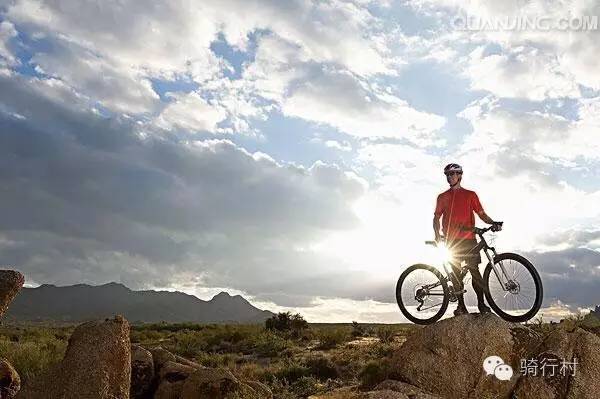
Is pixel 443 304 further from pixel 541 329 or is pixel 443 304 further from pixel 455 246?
pixel 541 329

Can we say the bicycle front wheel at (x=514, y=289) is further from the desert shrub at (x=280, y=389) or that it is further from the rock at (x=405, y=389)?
the desert shrub at (x=280, y=389)

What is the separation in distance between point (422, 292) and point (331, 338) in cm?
1819

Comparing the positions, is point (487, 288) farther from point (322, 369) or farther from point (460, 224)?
point (322, 369)

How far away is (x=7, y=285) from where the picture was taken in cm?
1100

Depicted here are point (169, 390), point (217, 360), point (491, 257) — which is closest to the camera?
point (491, 257)

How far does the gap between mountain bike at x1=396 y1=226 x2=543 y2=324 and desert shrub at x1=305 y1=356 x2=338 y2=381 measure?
9413 mm

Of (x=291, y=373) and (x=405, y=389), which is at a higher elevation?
(x=405, y=389)

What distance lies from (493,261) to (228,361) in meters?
16.9

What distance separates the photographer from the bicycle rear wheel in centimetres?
1235

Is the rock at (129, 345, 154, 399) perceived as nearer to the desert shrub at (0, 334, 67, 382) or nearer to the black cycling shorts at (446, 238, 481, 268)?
the desert shrub at (0, 334, 67, 382)

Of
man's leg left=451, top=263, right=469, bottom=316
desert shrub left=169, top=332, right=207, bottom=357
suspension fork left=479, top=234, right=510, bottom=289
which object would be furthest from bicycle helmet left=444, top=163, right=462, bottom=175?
desert shrub left=169, top=332, right=207, bottom=357

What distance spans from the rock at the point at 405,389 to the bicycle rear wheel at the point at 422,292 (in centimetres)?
184

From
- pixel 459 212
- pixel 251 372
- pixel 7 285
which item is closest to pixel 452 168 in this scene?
pixel 459 212

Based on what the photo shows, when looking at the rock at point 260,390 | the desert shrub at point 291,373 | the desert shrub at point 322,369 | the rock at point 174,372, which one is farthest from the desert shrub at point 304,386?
the rock at point 174,372
